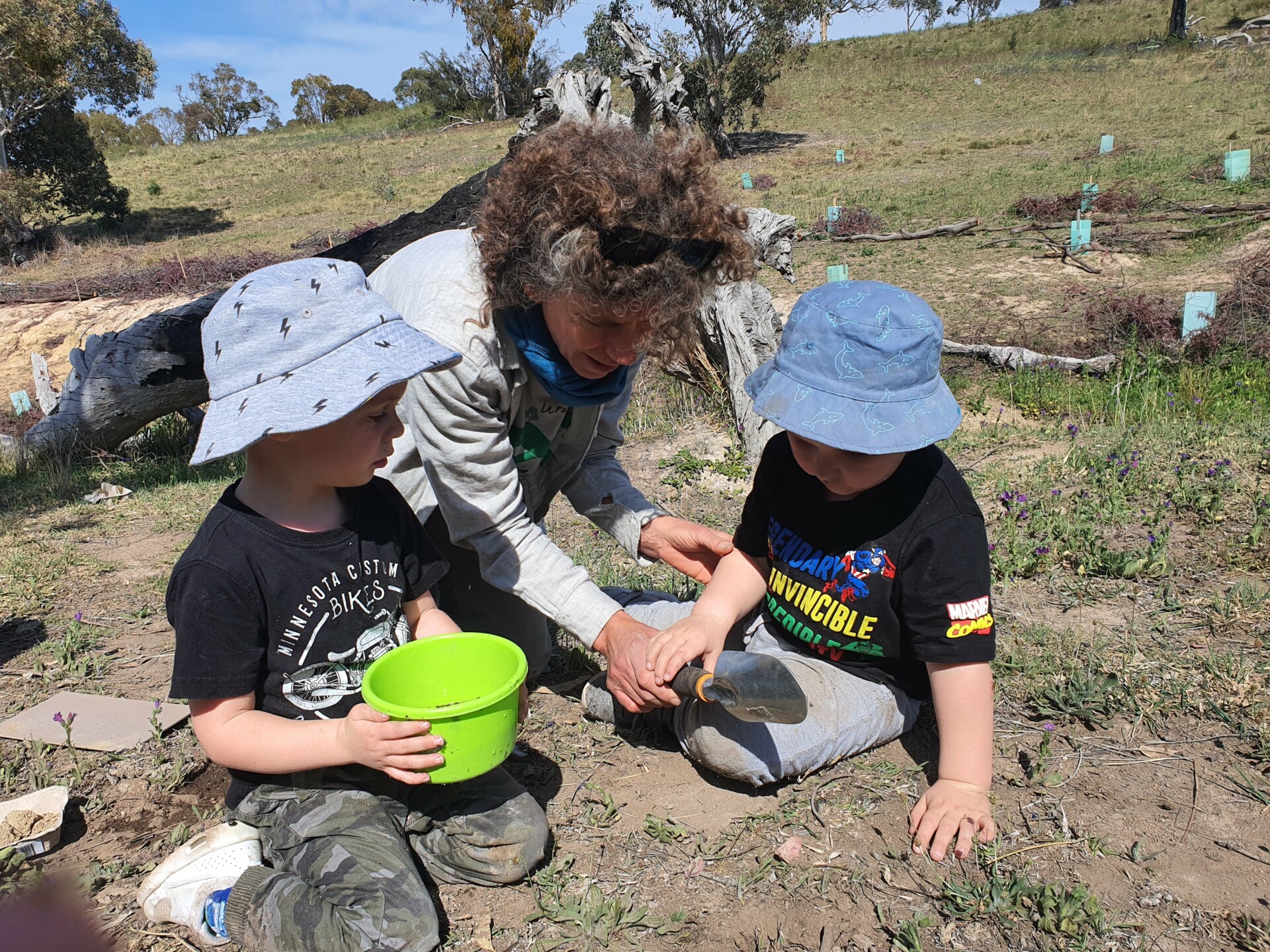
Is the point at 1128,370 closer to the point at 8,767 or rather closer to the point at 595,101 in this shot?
the point at 595,101

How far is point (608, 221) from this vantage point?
6.02ft

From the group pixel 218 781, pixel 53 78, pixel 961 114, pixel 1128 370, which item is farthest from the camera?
pixel 961 114

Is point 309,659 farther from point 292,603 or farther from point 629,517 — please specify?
point 629,517

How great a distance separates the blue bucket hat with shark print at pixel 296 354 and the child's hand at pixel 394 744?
55 centimetres

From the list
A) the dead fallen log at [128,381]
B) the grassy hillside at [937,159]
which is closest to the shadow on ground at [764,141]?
the grassy hillside at [937,159]

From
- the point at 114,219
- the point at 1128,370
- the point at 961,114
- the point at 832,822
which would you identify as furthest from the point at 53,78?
the point at 832,822

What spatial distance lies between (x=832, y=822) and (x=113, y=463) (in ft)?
19.5

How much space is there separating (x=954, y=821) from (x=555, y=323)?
4.68 feet

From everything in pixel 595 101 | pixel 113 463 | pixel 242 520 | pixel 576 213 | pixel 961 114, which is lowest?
pixel 113 463

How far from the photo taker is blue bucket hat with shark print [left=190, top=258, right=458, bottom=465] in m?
1.59

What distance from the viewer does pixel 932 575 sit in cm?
187

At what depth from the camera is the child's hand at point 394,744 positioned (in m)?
1.51

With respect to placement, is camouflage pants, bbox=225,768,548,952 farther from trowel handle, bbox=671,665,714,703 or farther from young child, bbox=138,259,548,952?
trowel handle, bbox=671,665,714,703

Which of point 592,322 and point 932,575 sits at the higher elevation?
point 592,322
